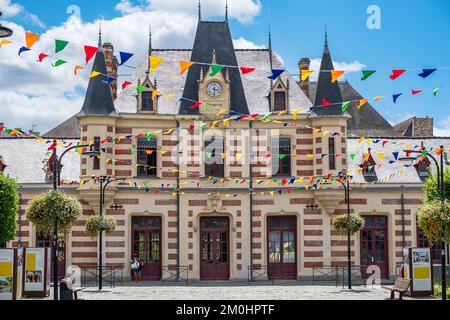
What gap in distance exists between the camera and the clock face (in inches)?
1252

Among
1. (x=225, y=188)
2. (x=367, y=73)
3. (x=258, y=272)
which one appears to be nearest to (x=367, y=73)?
(x=367, y=73)

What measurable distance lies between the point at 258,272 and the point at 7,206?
39.4ft

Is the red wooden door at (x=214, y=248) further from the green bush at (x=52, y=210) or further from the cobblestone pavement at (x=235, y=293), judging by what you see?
the green bush at (x=52, y=210)

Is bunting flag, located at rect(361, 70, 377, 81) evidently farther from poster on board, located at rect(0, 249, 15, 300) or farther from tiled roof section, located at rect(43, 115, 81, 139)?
tiled roof section, located at rect(43, 115, 81, 139)

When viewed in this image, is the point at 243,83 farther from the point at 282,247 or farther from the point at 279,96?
the point at 282,247

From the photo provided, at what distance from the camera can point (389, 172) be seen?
32.6 metres

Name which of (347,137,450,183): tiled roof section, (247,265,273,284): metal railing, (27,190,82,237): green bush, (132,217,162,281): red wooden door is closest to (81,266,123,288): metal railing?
(132,217,162,281): red wooden door

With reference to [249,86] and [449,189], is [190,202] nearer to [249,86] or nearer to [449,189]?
[249,86]

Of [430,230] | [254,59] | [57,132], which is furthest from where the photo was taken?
[57,132]

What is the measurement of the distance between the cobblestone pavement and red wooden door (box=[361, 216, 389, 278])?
4.82m

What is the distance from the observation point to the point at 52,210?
19297 millimetres

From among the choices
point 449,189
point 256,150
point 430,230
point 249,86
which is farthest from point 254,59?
point 430,230
